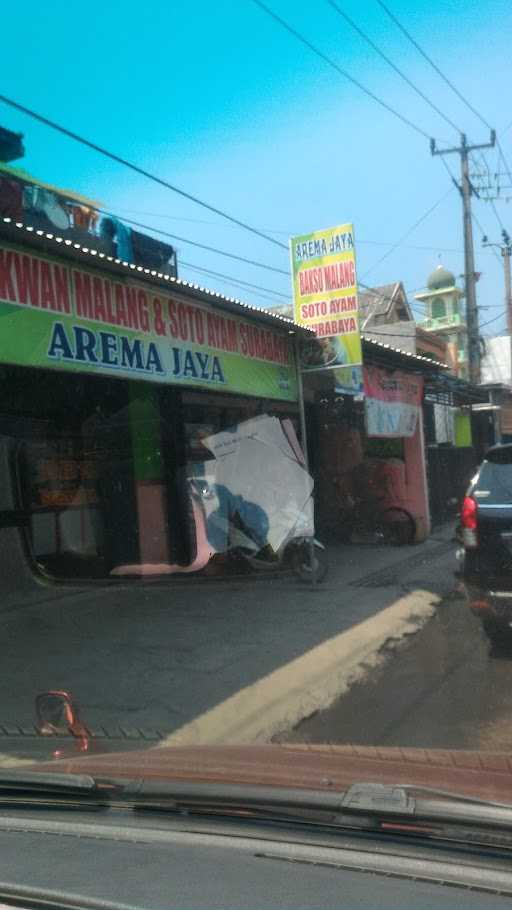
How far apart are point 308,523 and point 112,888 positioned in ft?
32.1

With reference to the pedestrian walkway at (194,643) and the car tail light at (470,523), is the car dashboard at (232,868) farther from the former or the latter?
the car tail light at (470,523)

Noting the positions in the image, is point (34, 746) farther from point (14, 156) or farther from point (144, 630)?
point (14, 156)

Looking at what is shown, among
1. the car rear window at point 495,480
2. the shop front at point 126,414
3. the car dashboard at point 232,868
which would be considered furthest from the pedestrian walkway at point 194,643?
the car dashboard at point 232,868

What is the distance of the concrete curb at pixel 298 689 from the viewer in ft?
20.3

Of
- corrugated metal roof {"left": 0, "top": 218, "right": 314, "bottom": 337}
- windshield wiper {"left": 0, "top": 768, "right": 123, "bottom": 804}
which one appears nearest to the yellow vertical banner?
corrugated metal roof {"left": 0, "top": 218, "right": 314, "bottom": 337}

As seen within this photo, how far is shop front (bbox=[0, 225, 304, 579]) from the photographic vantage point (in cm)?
823

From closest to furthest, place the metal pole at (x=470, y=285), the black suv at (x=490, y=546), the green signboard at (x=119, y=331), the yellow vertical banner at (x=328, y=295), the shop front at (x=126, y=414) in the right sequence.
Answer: the green signboard at (x=119, y=331) → the black suv at (x=490, y=546) → the shop front at (x=126, y=414) → the yellow vertical banner at (x=328, y=295) → the metal pole at (x=470, y=285)

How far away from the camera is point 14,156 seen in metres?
15.1

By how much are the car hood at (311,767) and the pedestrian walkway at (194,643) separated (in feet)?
7.56

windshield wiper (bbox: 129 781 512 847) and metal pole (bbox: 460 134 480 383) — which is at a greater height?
metal pole (bbox: 460 134 480 383)

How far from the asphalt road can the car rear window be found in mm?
1383

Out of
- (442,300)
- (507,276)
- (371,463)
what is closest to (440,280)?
(442,300)

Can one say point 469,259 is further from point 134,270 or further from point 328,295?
point 134,270

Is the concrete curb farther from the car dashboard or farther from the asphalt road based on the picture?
the car dashboard
